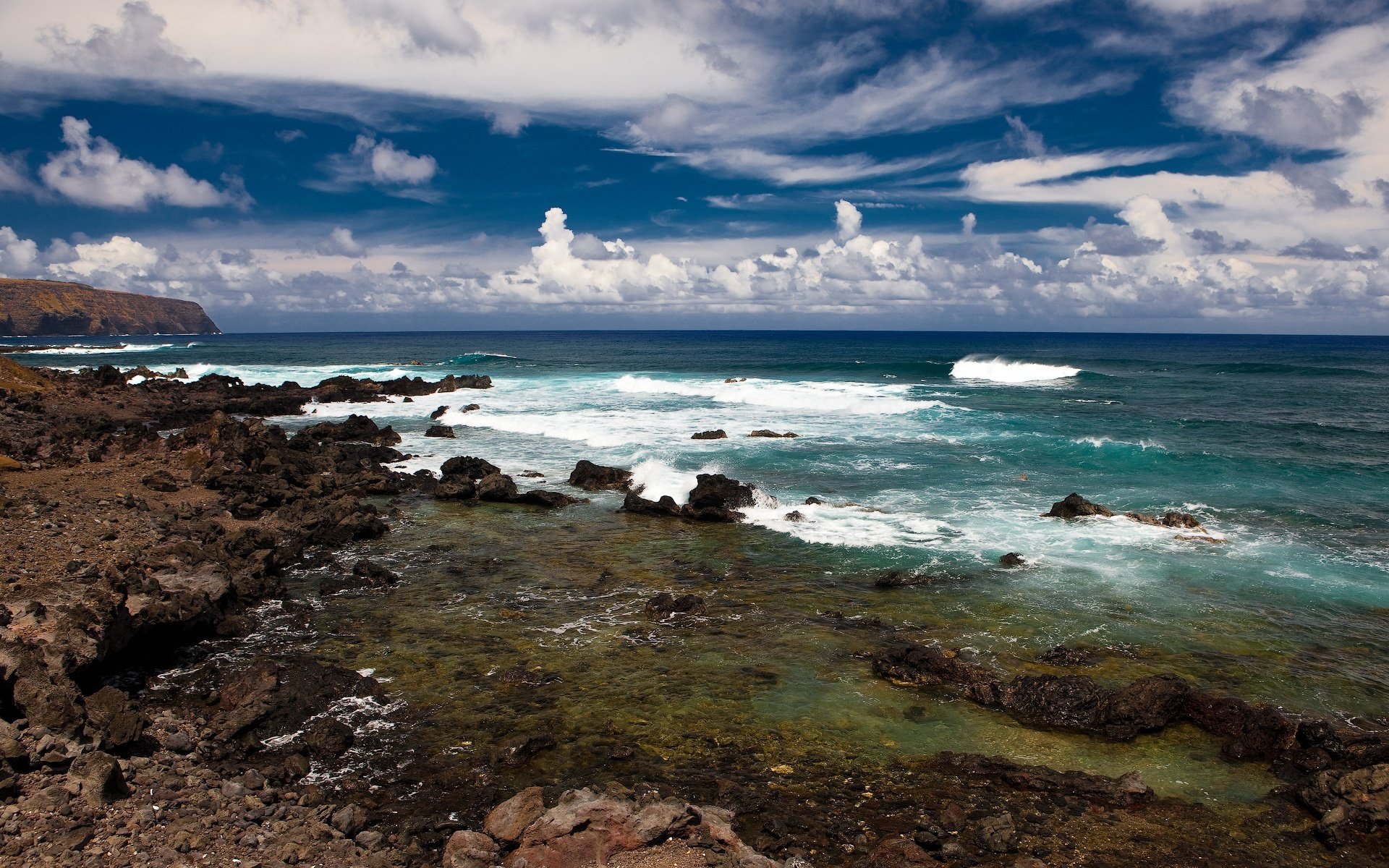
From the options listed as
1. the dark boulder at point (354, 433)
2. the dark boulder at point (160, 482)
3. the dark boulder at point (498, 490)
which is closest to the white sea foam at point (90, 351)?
the dark boulder at point (354, 433)

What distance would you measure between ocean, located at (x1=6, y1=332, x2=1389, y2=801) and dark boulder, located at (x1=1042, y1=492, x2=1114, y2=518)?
1.09 ft

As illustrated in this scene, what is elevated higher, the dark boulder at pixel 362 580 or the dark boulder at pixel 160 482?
the dark boulder at pixel 160 482

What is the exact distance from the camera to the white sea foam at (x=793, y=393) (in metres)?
44.3

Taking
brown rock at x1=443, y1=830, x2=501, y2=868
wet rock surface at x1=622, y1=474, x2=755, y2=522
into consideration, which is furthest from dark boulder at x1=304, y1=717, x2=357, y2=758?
wet rock surface at x1=622, y1=474, x2=755, y2=522

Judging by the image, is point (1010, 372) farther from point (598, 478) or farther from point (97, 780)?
point (97, 780)

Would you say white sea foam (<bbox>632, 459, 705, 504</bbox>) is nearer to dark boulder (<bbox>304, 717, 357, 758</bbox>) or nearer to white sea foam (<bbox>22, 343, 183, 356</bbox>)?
dark boulder (<bbox>304, 717, 357, 758</bbox>)

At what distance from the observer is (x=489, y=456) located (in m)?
28.9

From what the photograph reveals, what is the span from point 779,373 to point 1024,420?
3551 centimetres

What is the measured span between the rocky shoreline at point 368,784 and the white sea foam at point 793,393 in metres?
32.3

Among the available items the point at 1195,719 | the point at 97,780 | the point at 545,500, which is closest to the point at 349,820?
the point at 97,780

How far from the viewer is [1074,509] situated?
19.5m

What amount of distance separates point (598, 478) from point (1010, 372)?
5521 centimetres

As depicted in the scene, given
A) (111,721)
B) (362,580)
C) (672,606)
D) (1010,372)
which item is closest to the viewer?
(111,721)

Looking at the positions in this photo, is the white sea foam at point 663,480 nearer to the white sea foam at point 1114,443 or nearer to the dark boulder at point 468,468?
the dark boulder at point 468,468
